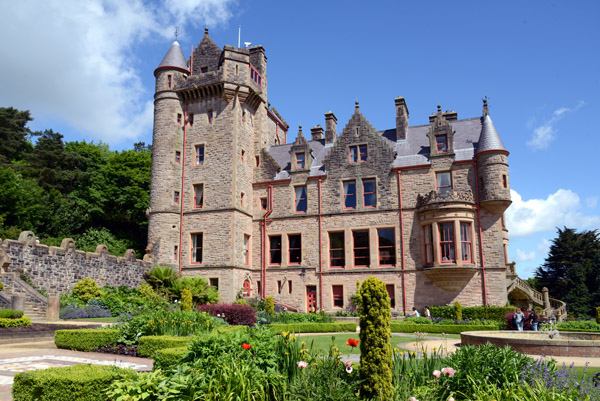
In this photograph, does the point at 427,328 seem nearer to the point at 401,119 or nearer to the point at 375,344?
the point at 401,119

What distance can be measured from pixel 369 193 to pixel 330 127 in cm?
670

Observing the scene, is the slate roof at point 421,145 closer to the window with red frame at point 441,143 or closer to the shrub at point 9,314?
the window with red frame at point 441,143

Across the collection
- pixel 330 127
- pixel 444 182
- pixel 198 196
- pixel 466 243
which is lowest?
pixel 466 243

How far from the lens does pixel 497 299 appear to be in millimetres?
27594

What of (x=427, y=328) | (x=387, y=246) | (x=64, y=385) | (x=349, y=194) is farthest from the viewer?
(x=349, y=194)

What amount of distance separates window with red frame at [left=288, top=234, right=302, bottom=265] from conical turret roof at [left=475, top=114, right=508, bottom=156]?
522 inches

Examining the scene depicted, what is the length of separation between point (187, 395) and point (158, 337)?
617cm

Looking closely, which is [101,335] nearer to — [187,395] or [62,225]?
[187,395]

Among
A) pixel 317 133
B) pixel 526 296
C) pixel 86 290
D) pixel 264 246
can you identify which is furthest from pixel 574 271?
pixel 86 290

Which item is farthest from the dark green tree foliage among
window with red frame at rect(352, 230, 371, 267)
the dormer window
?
the dormer window

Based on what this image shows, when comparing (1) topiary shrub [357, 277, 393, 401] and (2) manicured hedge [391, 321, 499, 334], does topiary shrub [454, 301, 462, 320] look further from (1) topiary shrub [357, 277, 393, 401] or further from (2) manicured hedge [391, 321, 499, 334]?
(1) topiary shrub [357, 277, 393, 401]

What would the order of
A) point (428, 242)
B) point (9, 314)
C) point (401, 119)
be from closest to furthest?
point (9, 314), point (428, 242), point (401, 119)

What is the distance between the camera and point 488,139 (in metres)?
29.3

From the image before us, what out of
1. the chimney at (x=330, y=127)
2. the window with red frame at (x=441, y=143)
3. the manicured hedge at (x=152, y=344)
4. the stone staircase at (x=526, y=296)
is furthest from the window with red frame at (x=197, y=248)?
the stone staircase at (x=526, y=296)
